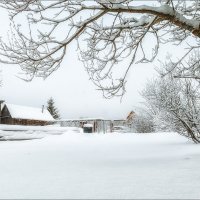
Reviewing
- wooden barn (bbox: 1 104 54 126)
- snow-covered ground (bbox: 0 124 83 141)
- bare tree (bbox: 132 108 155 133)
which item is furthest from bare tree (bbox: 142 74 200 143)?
wooden barn (bbox: 1 104 54 126)

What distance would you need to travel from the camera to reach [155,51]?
6.59 m

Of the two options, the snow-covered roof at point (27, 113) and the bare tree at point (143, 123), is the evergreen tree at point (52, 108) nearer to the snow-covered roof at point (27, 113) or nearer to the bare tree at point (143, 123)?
the snow-covered roof at point (27, 113)

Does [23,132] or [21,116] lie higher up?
[21,116]

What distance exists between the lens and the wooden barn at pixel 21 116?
123 feet

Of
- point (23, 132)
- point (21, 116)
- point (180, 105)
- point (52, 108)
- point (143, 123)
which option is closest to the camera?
point (180, 105)

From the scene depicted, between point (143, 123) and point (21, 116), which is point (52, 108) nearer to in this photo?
point (21, 116)

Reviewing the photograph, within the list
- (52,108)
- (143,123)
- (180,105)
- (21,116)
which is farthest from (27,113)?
(180,105)

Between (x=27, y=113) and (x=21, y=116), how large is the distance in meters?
2.16

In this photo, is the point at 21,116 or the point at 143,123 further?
the point at 21,116

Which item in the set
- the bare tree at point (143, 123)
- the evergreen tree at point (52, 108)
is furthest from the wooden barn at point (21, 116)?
the evergreen tree at point (52, 108)

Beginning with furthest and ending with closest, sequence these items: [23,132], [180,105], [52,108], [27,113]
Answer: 1. [52,108]
2. [27,113]
3. [23,132]
4. [180,105]

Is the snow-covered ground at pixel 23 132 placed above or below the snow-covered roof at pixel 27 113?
below

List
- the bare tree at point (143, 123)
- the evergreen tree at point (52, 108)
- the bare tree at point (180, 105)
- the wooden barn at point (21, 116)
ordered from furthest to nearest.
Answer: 1. the evergreen tree at point (52, 108)
2. the wooden barn at point (21, 116)
3. the bare tree at point (143, 123)
4. the bare tree at point (180, 105)

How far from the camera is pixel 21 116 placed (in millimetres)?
37688
